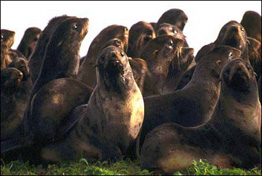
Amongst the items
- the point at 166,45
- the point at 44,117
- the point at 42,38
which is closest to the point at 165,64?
the point at 166,45

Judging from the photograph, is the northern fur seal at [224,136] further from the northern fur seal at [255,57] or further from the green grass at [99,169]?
the northern fur seal at [255,57]

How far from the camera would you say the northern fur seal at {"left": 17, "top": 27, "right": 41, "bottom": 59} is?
22.8 m

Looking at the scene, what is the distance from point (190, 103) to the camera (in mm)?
14875

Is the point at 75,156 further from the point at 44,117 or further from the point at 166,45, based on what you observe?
the point at 166,45

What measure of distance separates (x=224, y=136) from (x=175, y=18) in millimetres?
11398

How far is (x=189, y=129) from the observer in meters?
13.0

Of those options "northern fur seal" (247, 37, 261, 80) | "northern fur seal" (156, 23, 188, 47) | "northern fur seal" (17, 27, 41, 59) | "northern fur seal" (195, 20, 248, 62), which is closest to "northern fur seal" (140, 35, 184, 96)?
"northern fur seal" (195, 20, 248, 62)

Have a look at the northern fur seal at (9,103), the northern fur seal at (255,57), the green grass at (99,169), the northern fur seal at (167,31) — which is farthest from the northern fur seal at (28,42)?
the green grass at (99,169)

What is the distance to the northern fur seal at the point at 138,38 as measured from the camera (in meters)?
20.2

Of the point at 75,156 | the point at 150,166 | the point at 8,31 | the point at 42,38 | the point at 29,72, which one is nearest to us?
the point at 150,166

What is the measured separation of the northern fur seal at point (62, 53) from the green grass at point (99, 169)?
69.7 inches

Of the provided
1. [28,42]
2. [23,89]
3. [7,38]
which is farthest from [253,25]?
[23,89]

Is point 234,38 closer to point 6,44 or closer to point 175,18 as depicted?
point 6,44

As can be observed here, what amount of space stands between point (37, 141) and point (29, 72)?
175 centimetres
